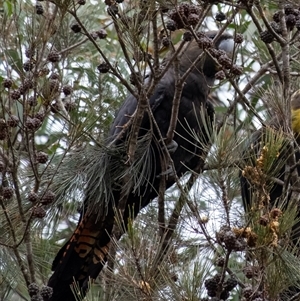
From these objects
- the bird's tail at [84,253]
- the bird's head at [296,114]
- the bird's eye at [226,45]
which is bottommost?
the bird's tail at [84,253]

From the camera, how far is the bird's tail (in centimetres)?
280

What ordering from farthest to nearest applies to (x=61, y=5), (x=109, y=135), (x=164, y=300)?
(x=109, y=135)
(x=61, y=5)
(x=164, y=300)

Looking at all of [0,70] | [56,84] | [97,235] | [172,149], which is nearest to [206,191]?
[56,84]

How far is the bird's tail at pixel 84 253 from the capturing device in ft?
9.18

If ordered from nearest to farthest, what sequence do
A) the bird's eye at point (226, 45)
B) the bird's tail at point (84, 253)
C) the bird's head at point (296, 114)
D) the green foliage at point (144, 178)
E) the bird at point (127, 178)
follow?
the green foliage at point (144, 178) → the bird at point (127, 178) → the bird's head at point (296, 114) → the bird's tail at point (84, 253) → the bird's eye at point (226, 45)

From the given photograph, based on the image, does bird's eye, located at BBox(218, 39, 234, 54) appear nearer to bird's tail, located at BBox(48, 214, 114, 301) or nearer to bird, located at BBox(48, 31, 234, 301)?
bird, located at BBox(48, 31, 234, 301)

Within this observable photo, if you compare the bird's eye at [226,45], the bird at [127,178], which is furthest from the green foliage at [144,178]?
the bird's eye at [226,45]

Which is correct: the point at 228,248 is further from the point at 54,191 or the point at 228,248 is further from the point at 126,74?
the point at 126,74

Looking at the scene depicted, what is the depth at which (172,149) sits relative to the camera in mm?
2750

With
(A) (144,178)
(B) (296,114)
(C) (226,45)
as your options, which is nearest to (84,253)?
(A) (144,178)

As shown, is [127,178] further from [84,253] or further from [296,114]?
[296,114]

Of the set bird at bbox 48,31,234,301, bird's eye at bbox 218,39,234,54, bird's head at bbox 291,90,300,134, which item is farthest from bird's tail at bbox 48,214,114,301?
bird's eye at bbox 218,39,234,54

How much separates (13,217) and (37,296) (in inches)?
9.9

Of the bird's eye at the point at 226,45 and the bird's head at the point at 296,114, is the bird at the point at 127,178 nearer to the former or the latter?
the bird's eye at the point at 226,45
